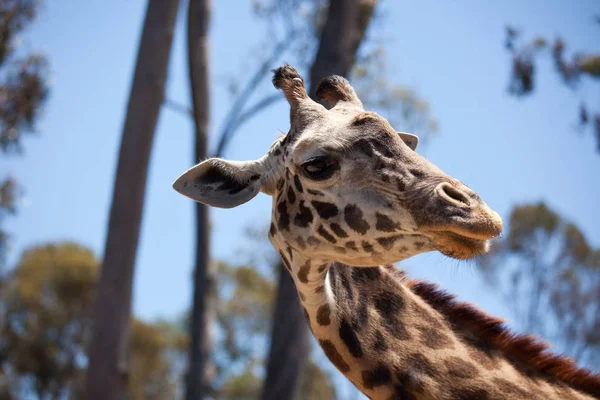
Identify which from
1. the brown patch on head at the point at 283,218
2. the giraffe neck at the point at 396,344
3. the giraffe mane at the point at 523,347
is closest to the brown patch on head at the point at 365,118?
the brown patch on head at the point at 283,218

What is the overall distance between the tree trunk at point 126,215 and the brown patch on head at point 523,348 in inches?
240

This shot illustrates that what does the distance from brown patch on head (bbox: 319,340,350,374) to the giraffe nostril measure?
0.96 metres

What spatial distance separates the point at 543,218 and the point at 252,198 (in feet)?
78.5

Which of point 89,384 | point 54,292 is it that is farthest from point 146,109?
point 54,292

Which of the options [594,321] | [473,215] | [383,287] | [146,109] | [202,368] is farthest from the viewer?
[594,321]

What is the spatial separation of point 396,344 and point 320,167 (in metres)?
0.91

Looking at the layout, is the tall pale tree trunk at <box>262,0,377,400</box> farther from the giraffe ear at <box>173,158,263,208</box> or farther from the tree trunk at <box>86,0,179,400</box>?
the giraffe ear at <box>173,158,263,208</box>

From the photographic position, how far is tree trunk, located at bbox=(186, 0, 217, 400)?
43.2ft

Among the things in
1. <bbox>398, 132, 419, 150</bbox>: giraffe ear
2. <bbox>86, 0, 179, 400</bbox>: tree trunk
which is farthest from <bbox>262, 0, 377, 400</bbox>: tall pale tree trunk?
<bbox>398, 132, 419, 150</bbox>: giraffe ear

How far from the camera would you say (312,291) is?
4262 mm

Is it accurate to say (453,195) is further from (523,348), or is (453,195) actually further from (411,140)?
(411,140)

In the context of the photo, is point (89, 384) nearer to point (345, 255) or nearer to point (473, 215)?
point (345, 255)

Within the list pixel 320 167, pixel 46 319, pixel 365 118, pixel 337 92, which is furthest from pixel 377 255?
pixel 46 319

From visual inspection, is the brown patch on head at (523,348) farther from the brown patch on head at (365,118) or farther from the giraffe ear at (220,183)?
the giraffe ear at (220,183)
